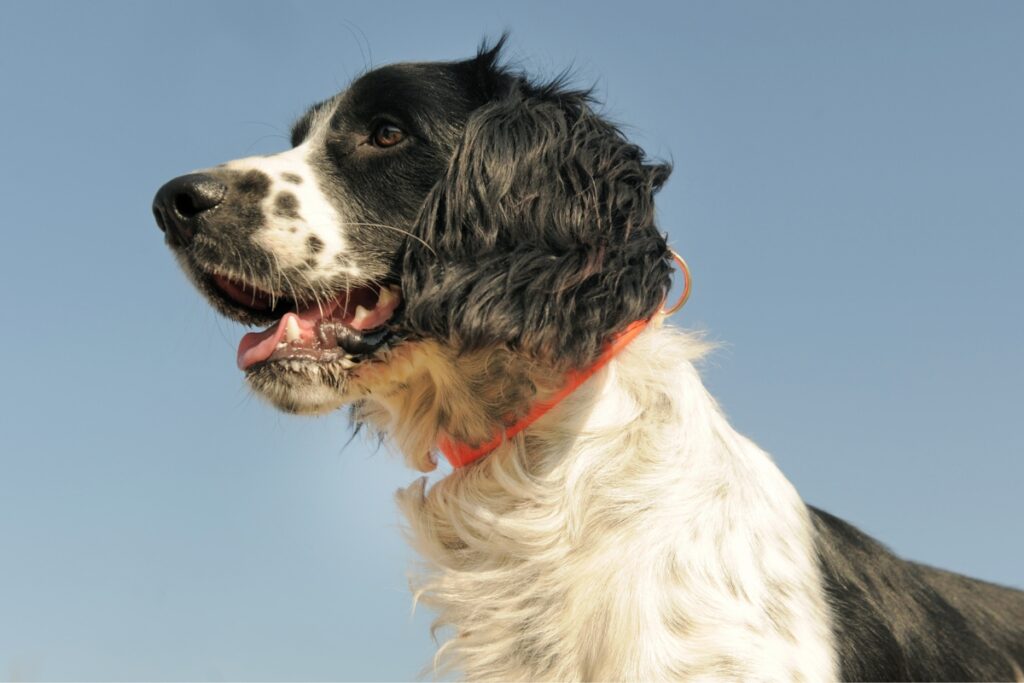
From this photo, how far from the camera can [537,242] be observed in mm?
3949

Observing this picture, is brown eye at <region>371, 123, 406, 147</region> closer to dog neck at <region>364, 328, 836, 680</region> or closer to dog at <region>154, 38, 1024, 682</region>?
dog at <region>154, 38, 1024, 682</region>

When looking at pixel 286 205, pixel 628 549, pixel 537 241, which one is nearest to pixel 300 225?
pixel 286 205

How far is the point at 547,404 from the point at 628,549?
1.96ft

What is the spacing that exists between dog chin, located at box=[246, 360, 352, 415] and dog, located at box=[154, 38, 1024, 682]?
11 mm

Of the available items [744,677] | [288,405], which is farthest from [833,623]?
[288,405]

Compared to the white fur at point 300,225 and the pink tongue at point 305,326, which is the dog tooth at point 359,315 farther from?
the white fur at point 300,225

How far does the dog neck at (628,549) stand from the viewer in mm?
3480

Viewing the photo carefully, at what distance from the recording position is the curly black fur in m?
3.76

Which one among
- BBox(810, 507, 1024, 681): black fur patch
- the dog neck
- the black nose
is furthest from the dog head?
BBox(810, 507, 1024, 681): black fur patch

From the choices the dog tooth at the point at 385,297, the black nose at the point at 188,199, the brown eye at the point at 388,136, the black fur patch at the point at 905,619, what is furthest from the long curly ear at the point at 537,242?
the black fur patch at the point at 905,619

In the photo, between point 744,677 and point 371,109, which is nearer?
point 744,677

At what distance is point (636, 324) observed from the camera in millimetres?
3891

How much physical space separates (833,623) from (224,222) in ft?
9.03

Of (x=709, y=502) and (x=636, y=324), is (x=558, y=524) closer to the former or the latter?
(x=709, y=502)
